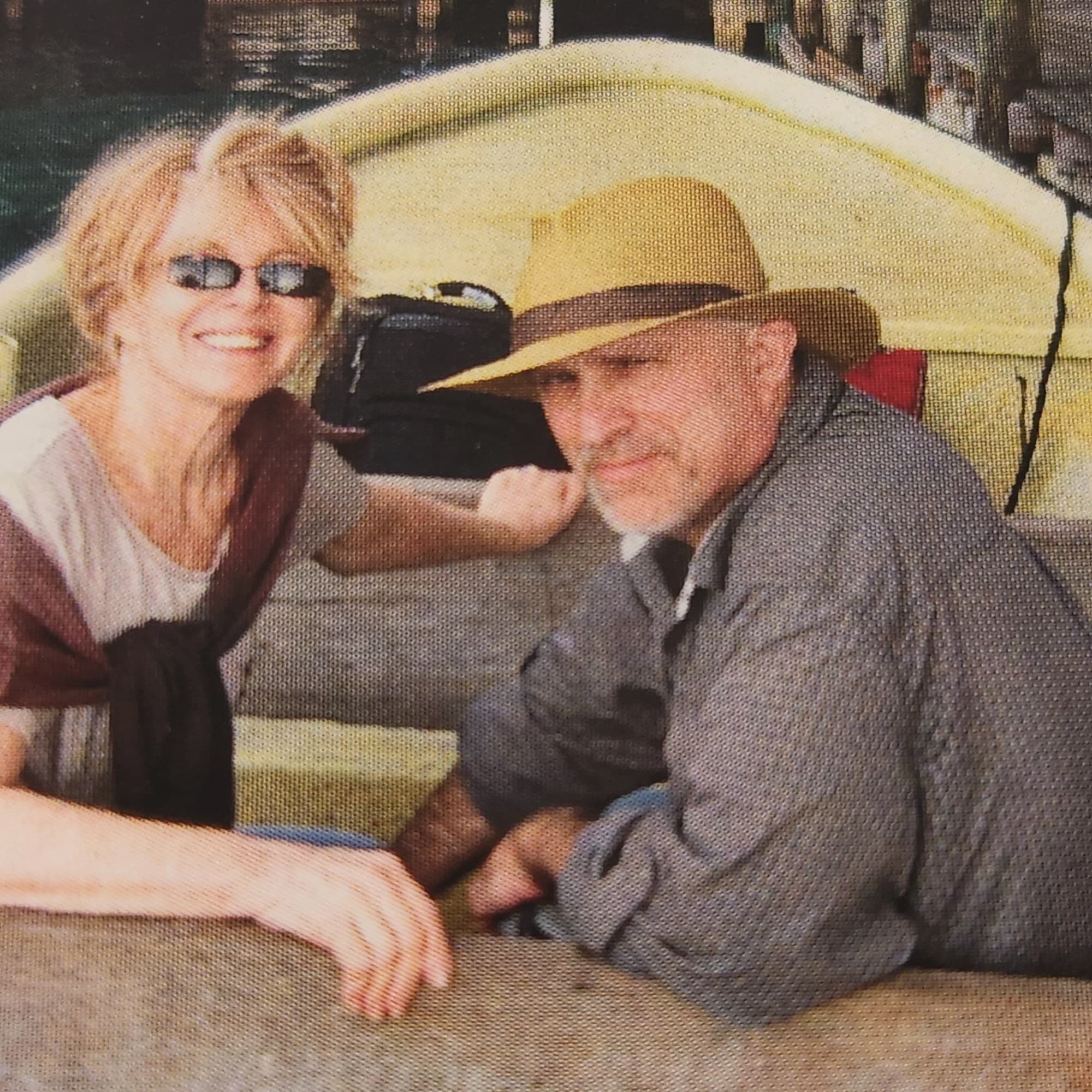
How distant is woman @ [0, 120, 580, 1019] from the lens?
0.70 metres

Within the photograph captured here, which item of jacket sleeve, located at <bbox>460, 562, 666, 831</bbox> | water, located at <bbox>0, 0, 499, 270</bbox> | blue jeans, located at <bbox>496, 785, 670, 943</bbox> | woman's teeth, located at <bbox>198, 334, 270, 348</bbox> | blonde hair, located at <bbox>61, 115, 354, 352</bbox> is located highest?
water, located at <bbox>0, 0, 499, 270</bbox>

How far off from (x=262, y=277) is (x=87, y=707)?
0.30 metres

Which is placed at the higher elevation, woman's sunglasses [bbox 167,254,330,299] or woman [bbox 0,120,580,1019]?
woman's sunglasses [bbox 167,254,330,299]

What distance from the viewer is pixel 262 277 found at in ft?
2.40

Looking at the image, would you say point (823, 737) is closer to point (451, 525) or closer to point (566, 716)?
point (566, 716)

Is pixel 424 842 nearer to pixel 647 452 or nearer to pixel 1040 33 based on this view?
pixel 647 452

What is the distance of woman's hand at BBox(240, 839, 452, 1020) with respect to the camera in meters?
0.69

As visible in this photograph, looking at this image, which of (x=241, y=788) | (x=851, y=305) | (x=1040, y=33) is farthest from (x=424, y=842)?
(x=1040, y=33)

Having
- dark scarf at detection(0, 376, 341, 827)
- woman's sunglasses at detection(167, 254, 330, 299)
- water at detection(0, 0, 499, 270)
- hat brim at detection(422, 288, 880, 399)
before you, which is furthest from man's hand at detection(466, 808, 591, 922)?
water at detection(0, 0, 499, 270)

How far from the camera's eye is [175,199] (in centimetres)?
74

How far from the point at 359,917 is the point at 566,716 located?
0.19 metres

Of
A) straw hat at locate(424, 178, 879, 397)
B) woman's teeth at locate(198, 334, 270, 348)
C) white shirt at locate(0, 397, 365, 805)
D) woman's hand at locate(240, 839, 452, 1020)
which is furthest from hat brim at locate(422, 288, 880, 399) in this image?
woman's hand at locate(240, 839, 452, 1020)

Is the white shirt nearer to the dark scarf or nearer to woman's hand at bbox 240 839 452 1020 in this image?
the dark scarf

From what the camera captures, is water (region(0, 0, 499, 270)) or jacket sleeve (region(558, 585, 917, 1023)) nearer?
jacket sleeve (region(558, 585, 917, 1023))
